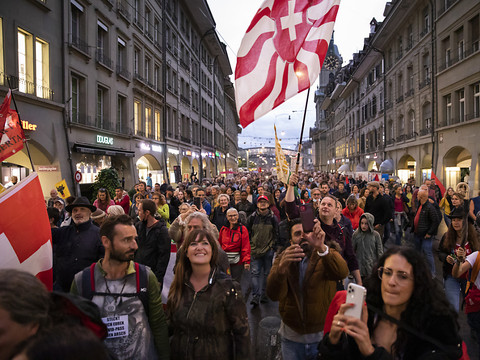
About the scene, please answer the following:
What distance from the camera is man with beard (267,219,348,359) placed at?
2883mm

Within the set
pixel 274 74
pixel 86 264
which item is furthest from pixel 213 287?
pixel 274 74

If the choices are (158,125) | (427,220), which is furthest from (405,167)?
(427,220)

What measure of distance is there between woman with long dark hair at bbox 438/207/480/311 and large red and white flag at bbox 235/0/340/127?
2706 mm

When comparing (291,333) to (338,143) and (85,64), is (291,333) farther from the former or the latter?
(338,143)

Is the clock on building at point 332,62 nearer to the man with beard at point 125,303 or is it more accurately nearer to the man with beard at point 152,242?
the man with beard at point 152,242

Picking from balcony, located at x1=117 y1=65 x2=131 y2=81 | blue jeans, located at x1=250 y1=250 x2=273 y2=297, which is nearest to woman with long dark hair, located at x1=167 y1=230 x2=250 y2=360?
blue jeans, located at x1=250 y1=250 x2=273 y2=297

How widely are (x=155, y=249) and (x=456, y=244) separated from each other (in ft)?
12.8

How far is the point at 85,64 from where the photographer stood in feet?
54.9

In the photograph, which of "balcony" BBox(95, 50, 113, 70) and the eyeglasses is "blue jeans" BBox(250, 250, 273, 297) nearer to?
the eyeglasses

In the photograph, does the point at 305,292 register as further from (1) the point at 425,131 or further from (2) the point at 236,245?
(1) the point at 425,131

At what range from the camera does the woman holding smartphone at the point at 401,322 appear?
1748 mm

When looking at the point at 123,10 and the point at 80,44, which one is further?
the point at 123,10

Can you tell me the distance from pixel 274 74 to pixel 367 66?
132 feet

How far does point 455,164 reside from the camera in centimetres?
2211
